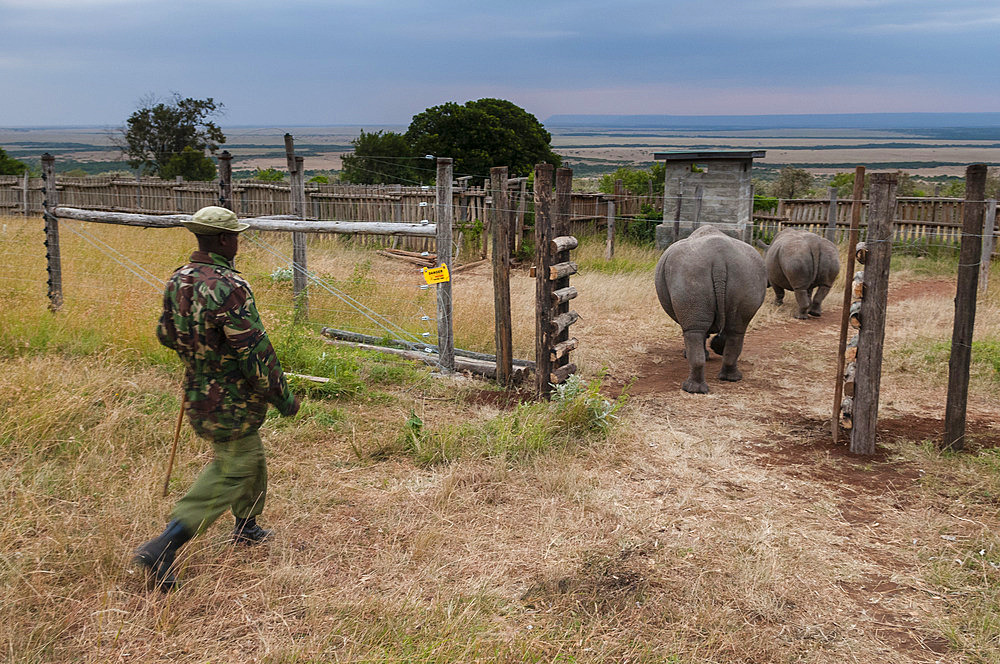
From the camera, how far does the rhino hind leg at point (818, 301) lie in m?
11.4

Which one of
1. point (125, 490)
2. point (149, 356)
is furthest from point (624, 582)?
point (149, 356)

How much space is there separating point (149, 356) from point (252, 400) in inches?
145

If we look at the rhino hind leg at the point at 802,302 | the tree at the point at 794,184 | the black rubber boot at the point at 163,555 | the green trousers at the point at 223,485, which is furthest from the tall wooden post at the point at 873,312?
the tree at the point at 794,184

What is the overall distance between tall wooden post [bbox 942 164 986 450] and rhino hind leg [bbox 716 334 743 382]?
2416 millimetres

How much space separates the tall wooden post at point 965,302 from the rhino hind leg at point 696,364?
2.26m

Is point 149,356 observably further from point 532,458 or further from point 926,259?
point 926,259

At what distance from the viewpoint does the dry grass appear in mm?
3398

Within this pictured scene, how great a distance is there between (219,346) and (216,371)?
14cm

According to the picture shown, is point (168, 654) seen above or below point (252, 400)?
below

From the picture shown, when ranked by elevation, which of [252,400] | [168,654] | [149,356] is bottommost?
[168,654]

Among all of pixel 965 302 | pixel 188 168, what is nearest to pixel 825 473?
pixel 965 302

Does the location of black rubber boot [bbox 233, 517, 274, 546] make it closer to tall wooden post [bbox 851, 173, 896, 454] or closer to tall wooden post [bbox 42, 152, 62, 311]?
tall wooden post [bbox 851, 173, 896, 454]

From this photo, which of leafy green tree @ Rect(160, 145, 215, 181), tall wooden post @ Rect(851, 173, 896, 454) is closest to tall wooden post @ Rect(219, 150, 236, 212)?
tall wooden post @ Rect(851, 173, 896, 454)

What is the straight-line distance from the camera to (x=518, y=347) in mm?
8523
